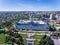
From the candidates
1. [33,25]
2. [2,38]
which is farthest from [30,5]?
[2,38]

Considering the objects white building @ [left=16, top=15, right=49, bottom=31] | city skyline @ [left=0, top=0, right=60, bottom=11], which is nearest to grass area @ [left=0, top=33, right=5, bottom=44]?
white building @ [left=16, top=15, right=49, bottom=31]

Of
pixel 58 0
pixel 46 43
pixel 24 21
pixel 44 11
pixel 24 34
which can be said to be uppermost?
pixel 58 0

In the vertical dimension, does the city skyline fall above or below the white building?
above

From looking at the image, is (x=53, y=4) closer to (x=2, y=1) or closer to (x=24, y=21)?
(x=24, y=21)

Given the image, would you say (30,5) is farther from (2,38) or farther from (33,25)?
(2,38)

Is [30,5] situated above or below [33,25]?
above

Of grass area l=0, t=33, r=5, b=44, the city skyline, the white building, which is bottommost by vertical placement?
grass area l=0, t=33, r=5, b=44

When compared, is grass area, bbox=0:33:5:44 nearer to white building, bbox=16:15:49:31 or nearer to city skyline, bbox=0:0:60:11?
white building, bbox=16:15:49:31

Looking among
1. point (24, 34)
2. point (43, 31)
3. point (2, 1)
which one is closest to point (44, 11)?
point (43, 31)

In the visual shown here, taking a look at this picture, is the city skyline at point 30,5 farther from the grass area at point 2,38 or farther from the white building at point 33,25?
the grass area at point 2,38
